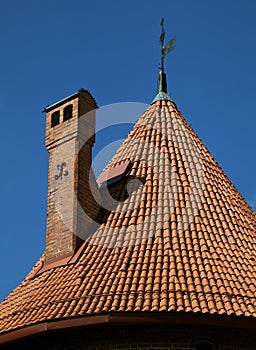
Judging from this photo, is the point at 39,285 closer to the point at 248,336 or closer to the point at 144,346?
the point at 144,346

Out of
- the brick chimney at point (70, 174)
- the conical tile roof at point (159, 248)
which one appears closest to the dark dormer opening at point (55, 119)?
the brick chimney at point (70, 174)

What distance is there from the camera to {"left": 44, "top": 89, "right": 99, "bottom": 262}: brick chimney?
1366cm

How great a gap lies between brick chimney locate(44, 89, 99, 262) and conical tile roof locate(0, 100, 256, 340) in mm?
282

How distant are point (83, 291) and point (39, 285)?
130 centimetres

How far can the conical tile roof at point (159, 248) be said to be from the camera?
11.6 meters

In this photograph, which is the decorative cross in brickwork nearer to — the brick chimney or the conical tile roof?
the brick chimney

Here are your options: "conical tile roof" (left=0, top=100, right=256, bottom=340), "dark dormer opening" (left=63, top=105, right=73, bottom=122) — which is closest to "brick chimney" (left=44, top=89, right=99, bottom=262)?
"dark dormer opening" (left=63, top=105, right=73, bottom=122)

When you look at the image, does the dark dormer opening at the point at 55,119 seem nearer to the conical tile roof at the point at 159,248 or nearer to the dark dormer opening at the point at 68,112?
the dark dormer opening at the point at 68,112

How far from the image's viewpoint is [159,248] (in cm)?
1251

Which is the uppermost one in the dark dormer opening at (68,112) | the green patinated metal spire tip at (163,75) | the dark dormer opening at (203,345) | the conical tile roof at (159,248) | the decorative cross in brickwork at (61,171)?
the green patinated metal spire tip at (163,75)

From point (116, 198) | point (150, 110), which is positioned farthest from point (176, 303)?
point (150, 110)

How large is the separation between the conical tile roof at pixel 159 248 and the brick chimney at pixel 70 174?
0.28 m

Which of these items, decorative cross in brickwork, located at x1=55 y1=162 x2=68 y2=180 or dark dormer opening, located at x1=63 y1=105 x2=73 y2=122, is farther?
dark dormer opening, located at x1=63 y1=105 x2=73 y2=122

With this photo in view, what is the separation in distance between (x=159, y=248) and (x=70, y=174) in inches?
97.9
